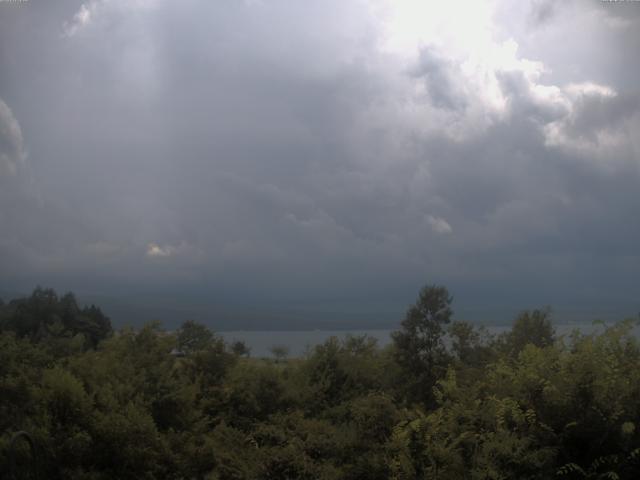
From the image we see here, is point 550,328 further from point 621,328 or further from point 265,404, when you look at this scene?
point 621,328

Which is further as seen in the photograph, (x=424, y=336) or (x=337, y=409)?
(x=424, y=336)

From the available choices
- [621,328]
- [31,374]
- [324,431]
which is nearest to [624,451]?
[621,328]

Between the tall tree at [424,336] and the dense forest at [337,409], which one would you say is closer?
the dense forest at [337,409]

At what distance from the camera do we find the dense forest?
8758 mm

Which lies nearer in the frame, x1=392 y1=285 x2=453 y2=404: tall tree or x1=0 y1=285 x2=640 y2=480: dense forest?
x1=0 y1=285 x2=640 y2=480: dense forest

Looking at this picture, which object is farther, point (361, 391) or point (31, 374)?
point (361, 391)

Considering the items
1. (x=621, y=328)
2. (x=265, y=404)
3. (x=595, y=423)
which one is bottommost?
(x=265, y=404)

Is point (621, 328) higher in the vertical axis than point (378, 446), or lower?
higher

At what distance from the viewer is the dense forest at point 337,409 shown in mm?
8758

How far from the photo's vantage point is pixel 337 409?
59.1 ft

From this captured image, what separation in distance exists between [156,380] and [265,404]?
4000 mm

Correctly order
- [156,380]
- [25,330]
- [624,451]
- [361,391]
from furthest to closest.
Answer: [25,330] < [361,391] < [156,380] < [624,451]

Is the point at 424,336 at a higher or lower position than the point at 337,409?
higher

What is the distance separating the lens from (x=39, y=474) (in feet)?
32.8
